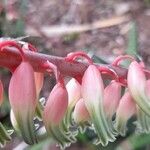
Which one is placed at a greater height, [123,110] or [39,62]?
[39,62]

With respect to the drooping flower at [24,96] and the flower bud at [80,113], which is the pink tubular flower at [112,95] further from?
the drooping flower at [24,96]

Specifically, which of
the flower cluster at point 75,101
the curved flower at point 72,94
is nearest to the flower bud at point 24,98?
the flower cluster at point 75,101

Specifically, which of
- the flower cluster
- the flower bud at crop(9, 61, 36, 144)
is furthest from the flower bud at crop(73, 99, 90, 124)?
the flower bud at crop(9, 61, 36, 144)

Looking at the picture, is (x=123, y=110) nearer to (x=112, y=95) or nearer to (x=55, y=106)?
(x=112, y=95)

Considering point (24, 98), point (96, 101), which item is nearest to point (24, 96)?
point (24, 98)

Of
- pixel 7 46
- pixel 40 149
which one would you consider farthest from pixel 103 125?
pixel 40 149
